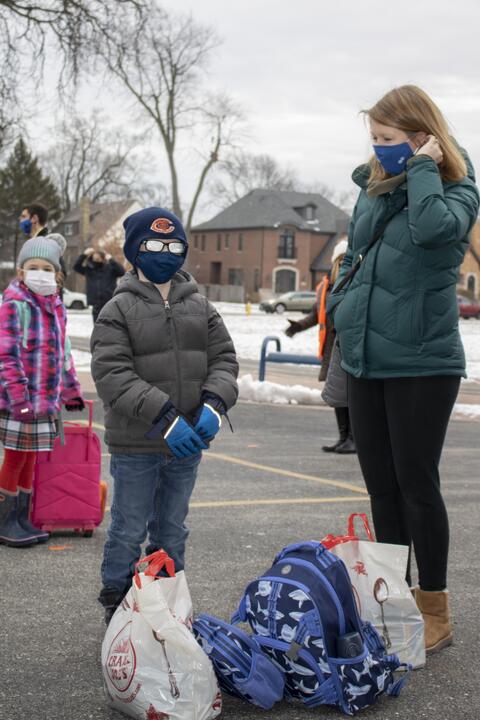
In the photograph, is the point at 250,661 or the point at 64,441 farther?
the point at 64,441

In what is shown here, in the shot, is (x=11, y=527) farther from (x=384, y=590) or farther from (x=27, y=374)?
(x=384, y=590)

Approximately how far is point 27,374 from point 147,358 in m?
1.64

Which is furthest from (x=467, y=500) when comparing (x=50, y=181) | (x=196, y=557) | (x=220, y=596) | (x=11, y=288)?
(x=50, y=181)

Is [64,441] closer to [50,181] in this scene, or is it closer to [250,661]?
[250,661]

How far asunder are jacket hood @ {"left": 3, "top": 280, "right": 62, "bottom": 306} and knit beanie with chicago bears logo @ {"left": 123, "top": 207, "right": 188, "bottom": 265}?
1522 mm

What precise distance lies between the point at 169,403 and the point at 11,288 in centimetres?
196

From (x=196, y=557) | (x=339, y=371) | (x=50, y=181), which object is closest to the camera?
(x=196, y=557)

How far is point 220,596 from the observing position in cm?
491

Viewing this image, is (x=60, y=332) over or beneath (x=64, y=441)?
over

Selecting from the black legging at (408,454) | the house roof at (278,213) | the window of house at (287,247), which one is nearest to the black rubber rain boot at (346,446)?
the black legging at (408,454)

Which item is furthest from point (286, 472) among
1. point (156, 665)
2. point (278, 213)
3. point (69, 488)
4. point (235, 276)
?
point (235, 276)

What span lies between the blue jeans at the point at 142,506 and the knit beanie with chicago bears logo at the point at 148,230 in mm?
821

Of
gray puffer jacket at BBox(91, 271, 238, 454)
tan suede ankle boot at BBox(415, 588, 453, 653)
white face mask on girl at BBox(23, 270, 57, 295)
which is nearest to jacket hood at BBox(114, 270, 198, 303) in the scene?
gray puffer jacket at BBox(91, 271, 238, 454)

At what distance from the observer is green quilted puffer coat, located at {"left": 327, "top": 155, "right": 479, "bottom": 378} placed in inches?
157
